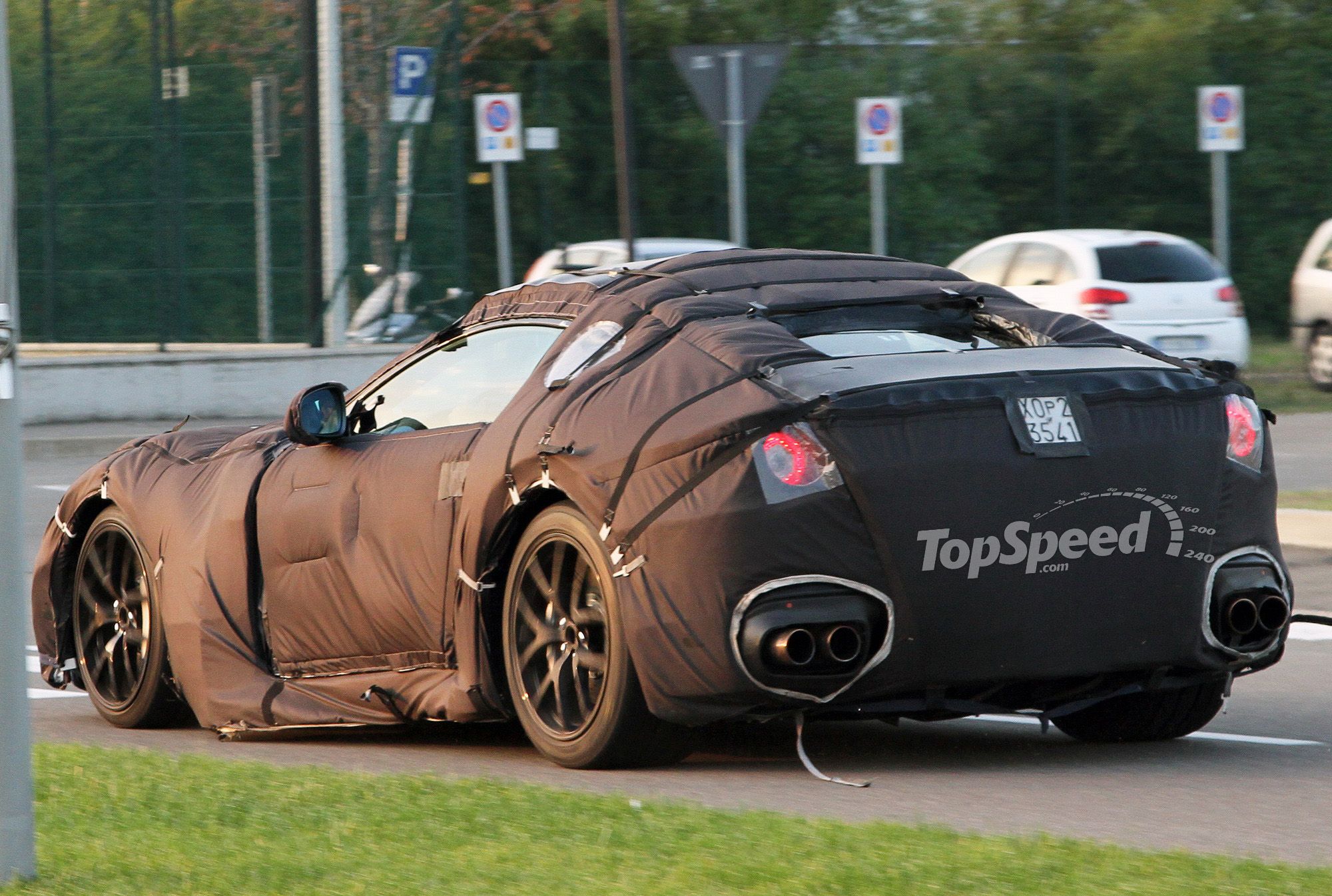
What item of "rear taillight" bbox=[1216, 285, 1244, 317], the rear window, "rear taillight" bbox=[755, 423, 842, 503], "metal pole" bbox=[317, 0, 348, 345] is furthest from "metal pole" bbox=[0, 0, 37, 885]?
"rear taillight" bbox=[1216, 285, 1244, 317]

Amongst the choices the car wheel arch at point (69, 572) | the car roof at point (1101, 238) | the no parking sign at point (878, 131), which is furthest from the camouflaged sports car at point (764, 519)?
the no parking sign at point (878, 131)

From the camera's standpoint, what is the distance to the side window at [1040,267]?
21.9m

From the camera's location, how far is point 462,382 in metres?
6.92

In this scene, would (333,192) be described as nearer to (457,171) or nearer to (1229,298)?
(457,171)

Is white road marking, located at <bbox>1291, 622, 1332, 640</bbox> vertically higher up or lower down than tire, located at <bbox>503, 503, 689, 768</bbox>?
lower down

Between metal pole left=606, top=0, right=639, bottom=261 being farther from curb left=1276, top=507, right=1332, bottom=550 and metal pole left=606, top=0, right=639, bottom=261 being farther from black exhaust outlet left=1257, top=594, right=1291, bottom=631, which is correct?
black exhaust outlet left=1257, top=594, right=1291, bottom=631

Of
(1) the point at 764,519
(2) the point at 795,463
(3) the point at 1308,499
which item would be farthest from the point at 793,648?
(3) the point at 1308,499

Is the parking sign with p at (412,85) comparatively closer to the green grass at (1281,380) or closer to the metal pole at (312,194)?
the metal pole at (312,194)

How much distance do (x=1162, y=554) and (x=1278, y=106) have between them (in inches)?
1167

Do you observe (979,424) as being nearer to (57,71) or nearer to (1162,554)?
(1162,554)

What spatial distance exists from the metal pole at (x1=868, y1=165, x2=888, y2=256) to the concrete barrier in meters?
5.57

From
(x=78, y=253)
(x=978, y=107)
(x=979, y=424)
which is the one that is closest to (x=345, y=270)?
(x=78, y=253)

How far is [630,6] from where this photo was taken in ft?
127

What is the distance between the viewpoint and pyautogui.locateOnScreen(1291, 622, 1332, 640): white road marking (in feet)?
31.1
